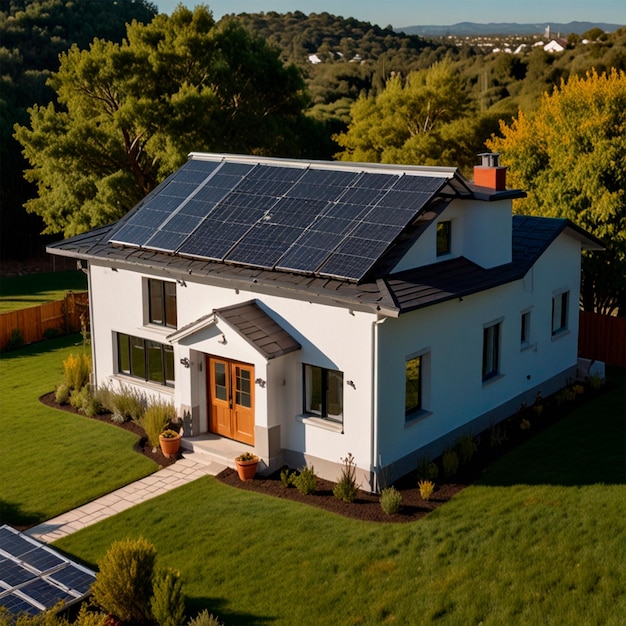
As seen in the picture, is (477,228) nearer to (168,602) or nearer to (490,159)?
(490,159)

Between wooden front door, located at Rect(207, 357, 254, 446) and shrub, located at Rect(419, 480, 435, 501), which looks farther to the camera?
wooden front door, located at Rect(207, 357, 254, 446)

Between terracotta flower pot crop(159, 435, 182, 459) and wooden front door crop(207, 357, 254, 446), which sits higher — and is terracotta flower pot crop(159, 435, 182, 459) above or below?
below

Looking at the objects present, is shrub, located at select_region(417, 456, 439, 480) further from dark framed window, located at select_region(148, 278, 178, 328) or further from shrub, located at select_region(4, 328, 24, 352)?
shrub, located at select_region(4, 328, 24, 352)

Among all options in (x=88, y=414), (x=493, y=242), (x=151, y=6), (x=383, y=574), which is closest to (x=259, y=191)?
(x=493, y=242)

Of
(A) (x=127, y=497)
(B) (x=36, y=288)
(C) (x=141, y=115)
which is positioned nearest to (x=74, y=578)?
(A) (x=127, y=497)

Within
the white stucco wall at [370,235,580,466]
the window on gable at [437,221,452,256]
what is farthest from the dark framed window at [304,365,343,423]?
the window on gable at [437,221,452,256]

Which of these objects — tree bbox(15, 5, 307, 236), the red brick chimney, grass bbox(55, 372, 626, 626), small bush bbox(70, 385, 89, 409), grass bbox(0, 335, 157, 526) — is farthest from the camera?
tree bbox(15, 5, 307, 236)
